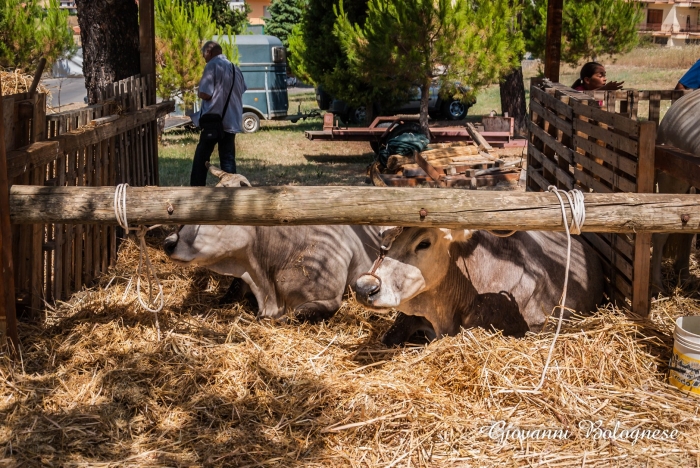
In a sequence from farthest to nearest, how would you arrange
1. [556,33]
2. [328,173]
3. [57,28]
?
[57,28]
[328,173]
[556,33]

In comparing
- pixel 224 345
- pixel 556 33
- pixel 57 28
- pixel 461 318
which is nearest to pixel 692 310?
pixel 461 318

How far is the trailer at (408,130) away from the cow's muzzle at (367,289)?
38.1 ft

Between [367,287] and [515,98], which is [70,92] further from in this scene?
[367,287]

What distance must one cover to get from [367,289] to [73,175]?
308 centimetres

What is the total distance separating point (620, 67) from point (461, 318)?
36363 mm

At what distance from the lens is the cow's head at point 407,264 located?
4.50 metres

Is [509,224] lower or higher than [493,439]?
higher

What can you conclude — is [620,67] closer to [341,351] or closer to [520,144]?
[520,144]

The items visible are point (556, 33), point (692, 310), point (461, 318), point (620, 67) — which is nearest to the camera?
point (461, 318)

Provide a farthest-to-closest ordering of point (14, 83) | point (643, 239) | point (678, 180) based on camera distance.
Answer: point (14, 83) → point (678, 180) → point (643, 239)

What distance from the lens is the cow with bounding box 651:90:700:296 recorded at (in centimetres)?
657

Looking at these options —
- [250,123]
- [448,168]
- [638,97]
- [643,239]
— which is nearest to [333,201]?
[643,239]

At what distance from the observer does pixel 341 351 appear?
17.0ft

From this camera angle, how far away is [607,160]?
5.41 m
